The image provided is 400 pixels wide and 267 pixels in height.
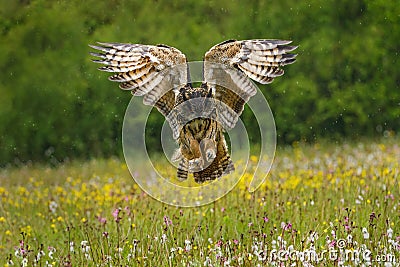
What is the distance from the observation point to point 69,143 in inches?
597

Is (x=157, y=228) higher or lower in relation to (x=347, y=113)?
lower

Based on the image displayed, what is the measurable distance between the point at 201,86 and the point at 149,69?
2.13ft

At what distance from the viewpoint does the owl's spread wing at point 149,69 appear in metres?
6.41

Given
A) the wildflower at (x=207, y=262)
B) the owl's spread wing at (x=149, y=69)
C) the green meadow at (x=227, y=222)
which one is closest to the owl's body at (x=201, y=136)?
the owl's spread wing at (x=149, y=69)

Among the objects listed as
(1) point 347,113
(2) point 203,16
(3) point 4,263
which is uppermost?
(2) point 203,16

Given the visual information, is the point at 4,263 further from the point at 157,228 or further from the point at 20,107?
the point at 20,107

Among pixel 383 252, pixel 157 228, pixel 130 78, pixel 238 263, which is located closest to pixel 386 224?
pixel 383 252

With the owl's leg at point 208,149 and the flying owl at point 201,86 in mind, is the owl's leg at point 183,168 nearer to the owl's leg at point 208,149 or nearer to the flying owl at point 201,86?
the flying owl at point 201,86

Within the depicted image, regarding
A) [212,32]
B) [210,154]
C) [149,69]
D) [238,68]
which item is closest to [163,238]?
[210,154]

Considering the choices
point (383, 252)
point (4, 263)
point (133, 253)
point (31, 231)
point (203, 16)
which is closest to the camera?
point (383, 252)

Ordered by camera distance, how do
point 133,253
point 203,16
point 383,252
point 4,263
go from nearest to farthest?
point 383,252 < point 133,253 < point 4,263 < point 203,16

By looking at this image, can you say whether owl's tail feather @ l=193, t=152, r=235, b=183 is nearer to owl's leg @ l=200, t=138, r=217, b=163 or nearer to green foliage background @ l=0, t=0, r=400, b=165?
owl's leg @ l=200, t=138, r=217, b=163

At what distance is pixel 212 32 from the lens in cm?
1437

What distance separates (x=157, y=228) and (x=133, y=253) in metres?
0.78
